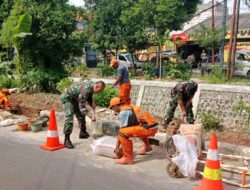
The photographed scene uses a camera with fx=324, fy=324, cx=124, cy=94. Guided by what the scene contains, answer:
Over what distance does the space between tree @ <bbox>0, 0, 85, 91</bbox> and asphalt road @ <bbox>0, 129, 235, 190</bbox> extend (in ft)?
19.3

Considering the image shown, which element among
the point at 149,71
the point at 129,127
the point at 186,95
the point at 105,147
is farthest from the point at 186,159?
the point at 149,71

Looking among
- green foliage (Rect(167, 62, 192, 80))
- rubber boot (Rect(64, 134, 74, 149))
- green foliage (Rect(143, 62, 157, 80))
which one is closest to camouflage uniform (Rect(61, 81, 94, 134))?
rubber boot (Rect(64, 134, 74, 149))

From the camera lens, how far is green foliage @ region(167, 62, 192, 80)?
19.0 m

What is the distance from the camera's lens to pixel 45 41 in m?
11.6

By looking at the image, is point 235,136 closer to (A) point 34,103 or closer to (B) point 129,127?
(B) point 129,127

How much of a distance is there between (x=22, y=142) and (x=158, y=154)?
2980mm

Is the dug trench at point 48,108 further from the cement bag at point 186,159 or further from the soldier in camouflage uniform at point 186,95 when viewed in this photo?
the cement bag at point 186,159

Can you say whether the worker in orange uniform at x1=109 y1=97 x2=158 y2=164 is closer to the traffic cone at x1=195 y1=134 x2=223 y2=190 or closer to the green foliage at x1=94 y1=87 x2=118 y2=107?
the traffic cone at x1=195 y1=134 x2=223 y2=190

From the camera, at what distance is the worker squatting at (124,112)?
5.55 meters

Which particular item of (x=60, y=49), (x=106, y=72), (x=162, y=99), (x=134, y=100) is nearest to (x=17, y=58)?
(x=60, y=49)

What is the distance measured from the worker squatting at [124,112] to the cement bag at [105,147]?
16 cm

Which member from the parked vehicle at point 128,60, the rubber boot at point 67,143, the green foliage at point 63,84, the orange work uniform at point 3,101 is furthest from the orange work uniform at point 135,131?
the parked vehicle at point 128,60

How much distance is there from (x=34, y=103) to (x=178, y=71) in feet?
34.8

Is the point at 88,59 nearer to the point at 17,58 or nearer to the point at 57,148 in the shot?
the point at 17,58
